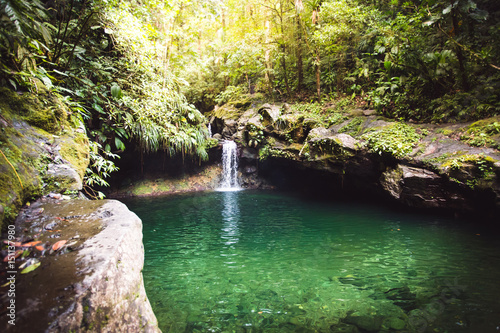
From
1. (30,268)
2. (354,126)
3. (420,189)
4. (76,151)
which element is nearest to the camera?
(30,268)

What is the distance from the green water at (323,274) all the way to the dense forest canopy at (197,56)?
2999mm

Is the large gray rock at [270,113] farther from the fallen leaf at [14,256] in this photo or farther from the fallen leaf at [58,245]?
the fallen leaf at [14,256]

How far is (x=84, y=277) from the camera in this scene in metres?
1.69

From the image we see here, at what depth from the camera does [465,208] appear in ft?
22.7

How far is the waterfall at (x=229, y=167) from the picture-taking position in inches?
575

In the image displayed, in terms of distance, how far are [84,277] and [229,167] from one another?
1336 cm

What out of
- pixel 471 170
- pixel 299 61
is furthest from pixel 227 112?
pixel 471 170

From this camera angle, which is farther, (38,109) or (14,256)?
(38,109)

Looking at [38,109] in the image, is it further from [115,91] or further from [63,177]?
[115,91]

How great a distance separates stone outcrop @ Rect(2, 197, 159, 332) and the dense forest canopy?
2.12 meters

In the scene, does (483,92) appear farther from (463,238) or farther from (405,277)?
(405,277)

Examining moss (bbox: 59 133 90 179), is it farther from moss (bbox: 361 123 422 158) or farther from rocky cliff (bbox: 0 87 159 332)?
moss (bbox: 361 123 422 158)

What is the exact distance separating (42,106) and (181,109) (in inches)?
300

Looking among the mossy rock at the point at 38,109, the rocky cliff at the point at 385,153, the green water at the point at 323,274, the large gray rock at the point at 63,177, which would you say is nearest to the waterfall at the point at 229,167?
the rocky cliff at the point at 385,153
